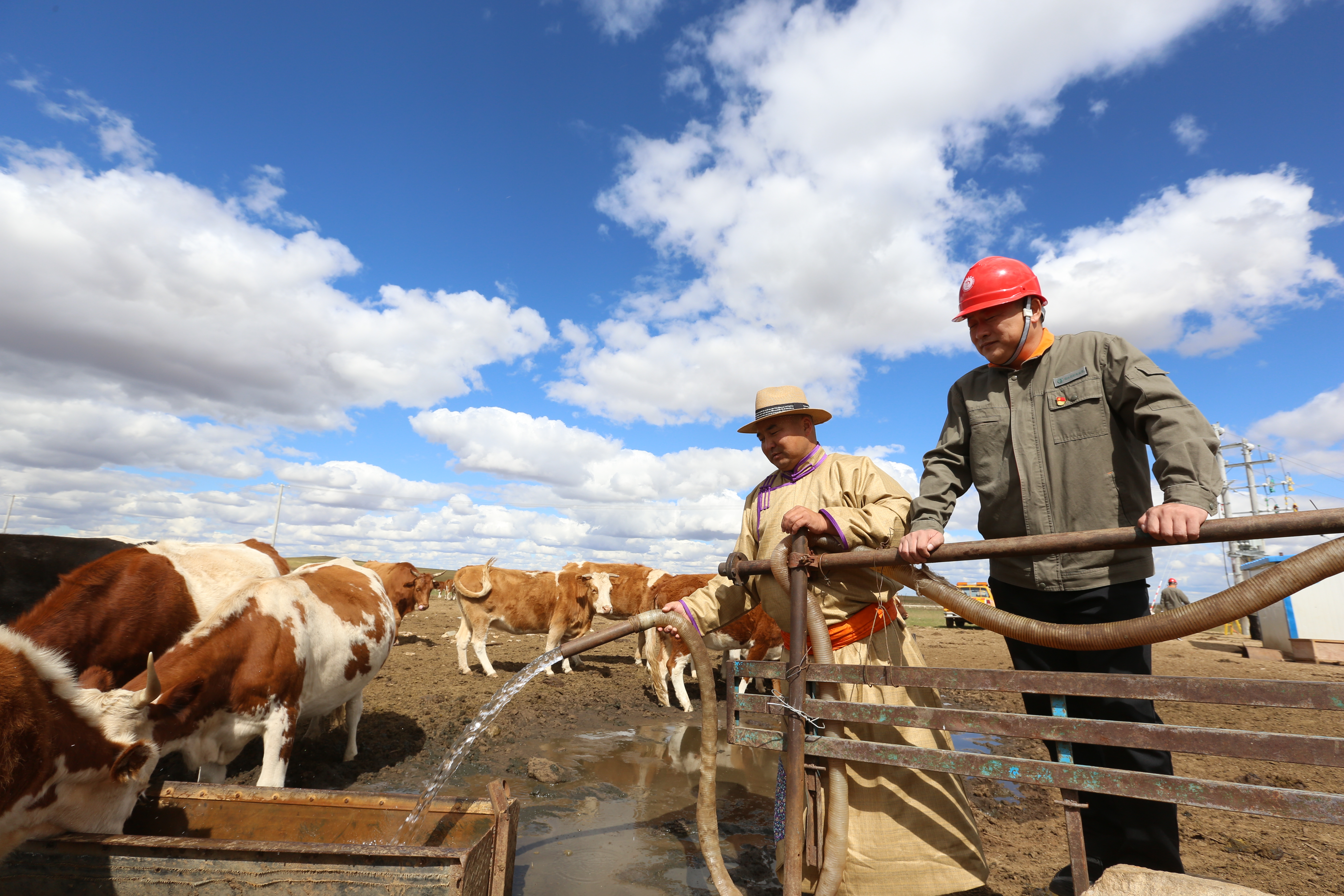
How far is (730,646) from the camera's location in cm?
995

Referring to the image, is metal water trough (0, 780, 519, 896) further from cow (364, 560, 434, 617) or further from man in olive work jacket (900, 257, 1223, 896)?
A: cow (364, 560, 434, 617)

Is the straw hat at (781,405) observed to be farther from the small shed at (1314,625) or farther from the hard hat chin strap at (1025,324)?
the small shed at (1314,625)

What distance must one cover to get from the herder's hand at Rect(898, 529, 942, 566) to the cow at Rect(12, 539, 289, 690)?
4.58 metres

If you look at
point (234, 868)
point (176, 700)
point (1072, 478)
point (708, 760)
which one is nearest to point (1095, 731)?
point (1072, 478)

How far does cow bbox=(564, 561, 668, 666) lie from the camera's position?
13039 millimetres

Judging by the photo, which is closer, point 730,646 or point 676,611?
point 676,611

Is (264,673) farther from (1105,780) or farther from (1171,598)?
(1171,598)

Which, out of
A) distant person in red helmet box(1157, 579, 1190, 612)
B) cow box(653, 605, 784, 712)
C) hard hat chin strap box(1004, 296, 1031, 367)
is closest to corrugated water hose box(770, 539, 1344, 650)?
hard hat chin strap box(1004, 296, 1031, 367)

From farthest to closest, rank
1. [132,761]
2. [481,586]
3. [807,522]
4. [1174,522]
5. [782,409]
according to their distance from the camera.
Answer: [481,586], [782,409], [132,761], [807,522], [1174,522]

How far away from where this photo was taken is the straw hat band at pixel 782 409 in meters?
3.36

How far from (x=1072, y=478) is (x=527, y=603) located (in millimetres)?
11598

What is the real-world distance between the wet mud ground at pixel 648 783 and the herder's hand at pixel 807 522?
1.20 metres

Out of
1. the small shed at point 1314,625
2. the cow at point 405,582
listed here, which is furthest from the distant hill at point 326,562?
the small shed at point 1314,625

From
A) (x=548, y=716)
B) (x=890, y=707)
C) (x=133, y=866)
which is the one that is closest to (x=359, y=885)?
(x=133, y=866)
